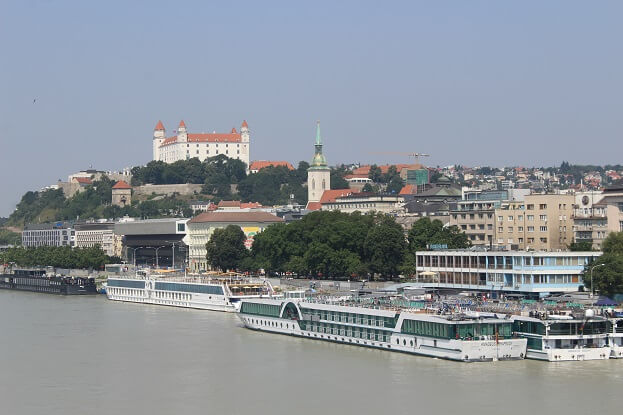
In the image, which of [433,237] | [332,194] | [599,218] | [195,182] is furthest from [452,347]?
[195,182]

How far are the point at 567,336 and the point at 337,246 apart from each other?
4101 centimetres

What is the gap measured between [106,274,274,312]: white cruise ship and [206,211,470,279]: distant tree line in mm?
8255

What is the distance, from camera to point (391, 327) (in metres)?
48.0

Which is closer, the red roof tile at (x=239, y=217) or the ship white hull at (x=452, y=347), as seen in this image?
the ship white hull at (x=452, y=347)

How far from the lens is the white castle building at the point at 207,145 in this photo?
191625 millimetres

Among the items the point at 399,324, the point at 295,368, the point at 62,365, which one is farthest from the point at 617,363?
the point at 62,365

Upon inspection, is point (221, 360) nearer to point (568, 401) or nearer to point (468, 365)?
point (468, 365)

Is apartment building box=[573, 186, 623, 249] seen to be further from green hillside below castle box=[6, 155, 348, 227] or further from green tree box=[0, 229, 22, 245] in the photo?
green tree box=[0, 229, 22, 245]

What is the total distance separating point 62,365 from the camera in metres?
46.2

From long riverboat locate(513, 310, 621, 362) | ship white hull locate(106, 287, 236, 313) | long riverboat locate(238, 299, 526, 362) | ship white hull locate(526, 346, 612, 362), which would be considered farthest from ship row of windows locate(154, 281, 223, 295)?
ship white hull locate(526, 346, 612, 362)

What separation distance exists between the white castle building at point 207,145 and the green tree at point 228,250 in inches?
3535

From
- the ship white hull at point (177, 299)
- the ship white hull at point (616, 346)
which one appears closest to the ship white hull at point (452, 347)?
the ship white hull at point (616, 346)

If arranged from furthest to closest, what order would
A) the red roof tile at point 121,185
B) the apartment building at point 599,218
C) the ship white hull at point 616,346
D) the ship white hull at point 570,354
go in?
the red roof tile at point 121,185
the apartment building at point 599,218
the ship white hull at point 616,346
the ship white hull at point 570,354

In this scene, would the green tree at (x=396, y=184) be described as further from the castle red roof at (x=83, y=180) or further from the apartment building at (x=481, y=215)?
the apartment building at (x=481, y=215)
